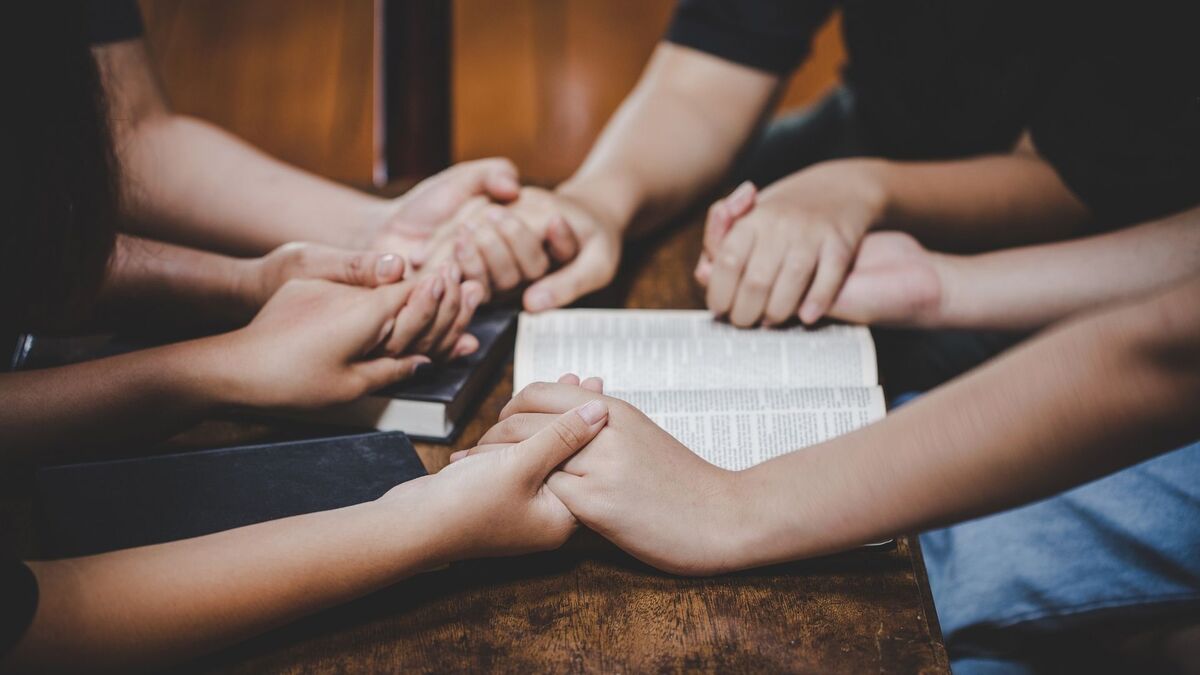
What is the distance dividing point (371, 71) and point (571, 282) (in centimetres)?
197

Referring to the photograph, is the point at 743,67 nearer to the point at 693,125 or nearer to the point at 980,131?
the point at 693,125

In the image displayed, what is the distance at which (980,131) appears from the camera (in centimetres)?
106

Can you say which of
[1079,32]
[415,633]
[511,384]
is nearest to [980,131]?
[1079,32]

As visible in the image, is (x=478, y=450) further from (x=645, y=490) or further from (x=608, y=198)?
(x=608, y=198)

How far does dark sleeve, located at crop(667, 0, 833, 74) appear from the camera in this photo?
3.39 feet

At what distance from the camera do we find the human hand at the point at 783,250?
0.76 metres

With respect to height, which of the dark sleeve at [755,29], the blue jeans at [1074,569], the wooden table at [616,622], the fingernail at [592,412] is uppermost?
the dark sleeve at [755,29]

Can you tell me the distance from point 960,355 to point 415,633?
63 cm

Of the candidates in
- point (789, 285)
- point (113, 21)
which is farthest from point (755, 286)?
point (113, 21)

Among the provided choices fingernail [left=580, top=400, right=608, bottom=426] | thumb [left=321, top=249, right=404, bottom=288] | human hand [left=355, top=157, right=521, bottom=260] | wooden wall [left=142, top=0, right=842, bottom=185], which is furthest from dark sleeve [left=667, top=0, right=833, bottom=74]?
wooden wall [left=142, top=0, right=842, bottom=185]

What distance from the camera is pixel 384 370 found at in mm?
663

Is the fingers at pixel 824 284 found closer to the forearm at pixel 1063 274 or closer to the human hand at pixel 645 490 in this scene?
the forearm at pixel 1063 274

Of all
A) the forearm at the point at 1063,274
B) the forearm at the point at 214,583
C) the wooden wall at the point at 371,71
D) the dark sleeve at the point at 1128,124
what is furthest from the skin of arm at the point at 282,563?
the wooden wall at the point at 371,71

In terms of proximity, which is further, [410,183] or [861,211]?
[410,183]
